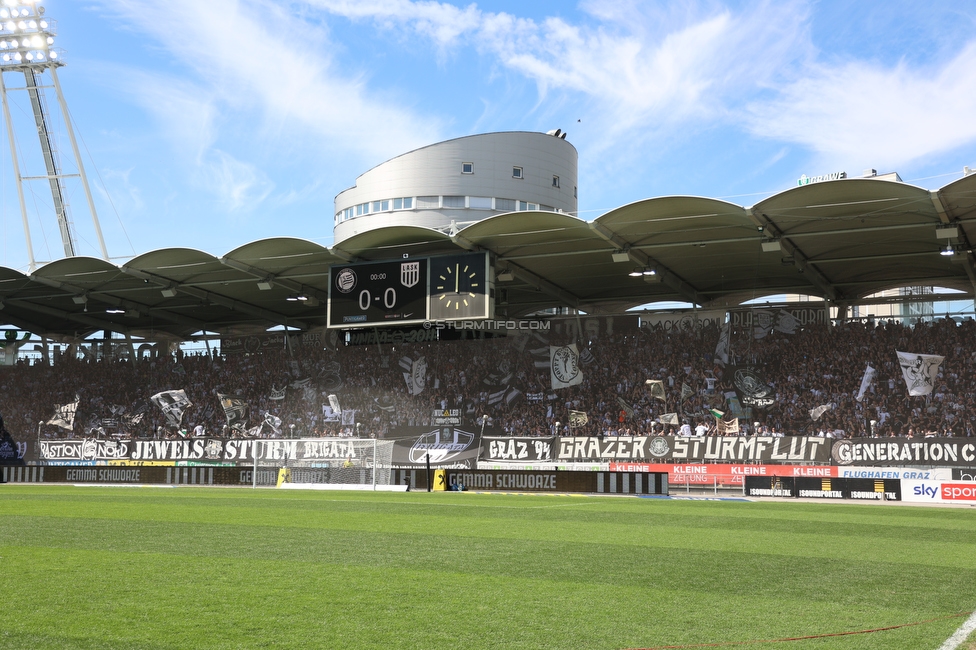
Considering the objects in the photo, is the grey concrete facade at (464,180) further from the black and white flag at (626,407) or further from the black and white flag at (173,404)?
the black and white flag at (626,407)

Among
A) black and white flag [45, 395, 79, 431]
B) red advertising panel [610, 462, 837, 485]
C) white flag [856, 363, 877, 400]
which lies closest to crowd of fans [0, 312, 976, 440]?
white flag [856, 363, 877, 400]

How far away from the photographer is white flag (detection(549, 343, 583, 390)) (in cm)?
4012

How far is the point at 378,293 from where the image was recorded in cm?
3372

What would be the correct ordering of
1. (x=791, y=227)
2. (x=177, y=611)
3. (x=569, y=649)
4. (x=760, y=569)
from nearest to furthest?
1. (x=569, y=649)
2. (x=177, y=611)
3. (x=760, y=569)
4. (x=791, y=227)

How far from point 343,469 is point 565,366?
11746 mm

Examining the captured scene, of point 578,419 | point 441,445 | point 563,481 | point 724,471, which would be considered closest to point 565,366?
point 578,419

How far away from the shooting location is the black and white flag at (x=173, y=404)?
4530 cm

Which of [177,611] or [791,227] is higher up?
[791,227]

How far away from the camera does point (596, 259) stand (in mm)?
36344

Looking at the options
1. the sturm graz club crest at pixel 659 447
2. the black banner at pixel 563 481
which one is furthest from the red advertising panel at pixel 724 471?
the black banner at pixel 563 481

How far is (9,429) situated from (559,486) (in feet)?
101

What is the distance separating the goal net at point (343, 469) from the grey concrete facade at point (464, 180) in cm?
2410

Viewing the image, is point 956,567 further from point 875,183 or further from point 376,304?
point 376,304

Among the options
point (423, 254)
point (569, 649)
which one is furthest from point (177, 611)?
point (423, 254)
